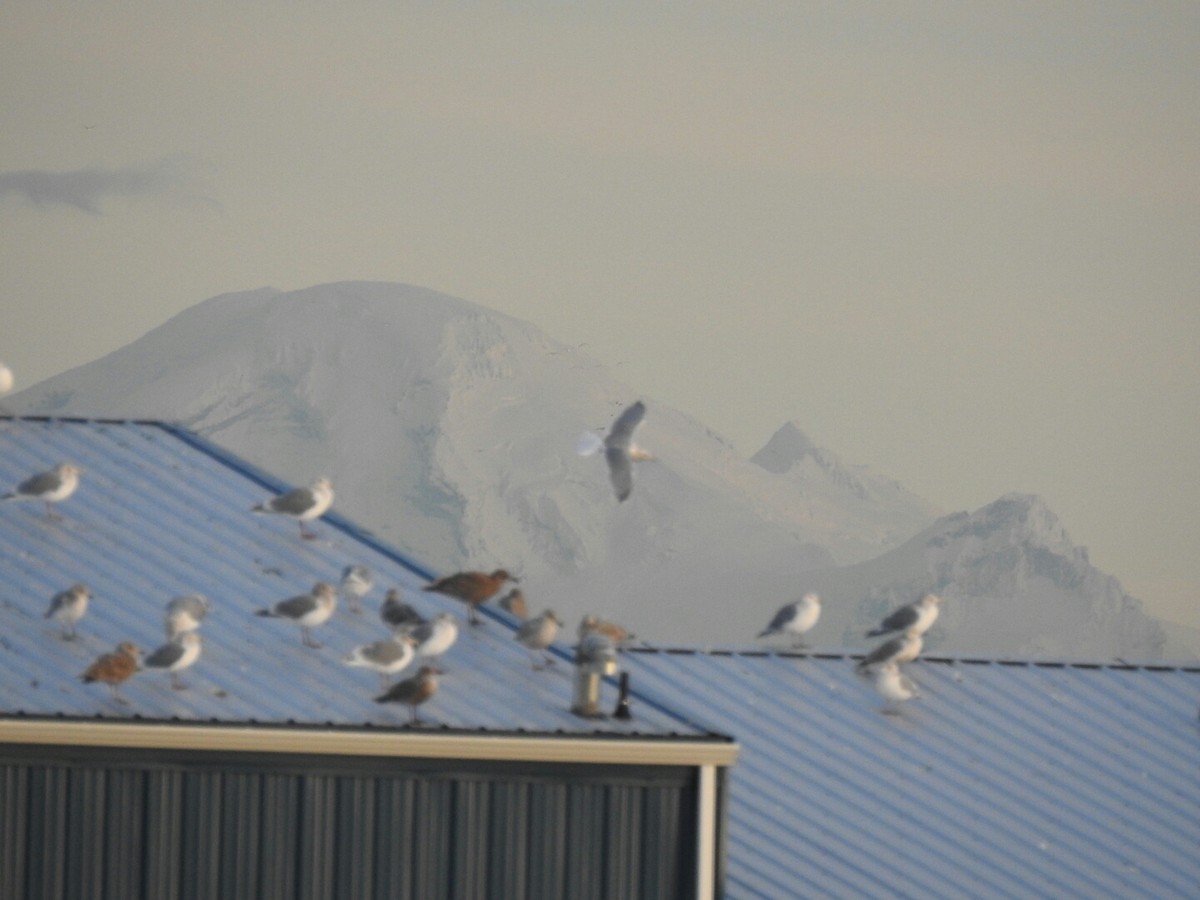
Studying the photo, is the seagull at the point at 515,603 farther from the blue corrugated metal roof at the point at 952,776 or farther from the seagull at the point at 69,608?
the seagull at the point at 69,608

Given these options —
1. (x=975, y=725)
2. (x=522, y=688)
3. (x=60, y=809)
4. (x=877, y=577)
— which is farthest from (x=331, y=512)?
(x=877, y=577)

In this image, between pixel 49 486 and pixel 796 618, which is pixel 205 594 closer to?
pixel 49 486

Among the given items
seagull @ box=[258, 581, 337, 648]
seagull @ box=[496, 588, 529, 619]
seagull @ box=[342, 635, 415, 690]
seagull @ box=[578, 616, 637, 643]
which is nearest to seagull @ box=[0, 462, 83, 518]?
seagull @ box=[258, 581, 337, 648]

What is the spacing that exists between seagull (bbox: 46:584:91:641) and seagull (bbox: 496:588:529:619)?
4183 mm

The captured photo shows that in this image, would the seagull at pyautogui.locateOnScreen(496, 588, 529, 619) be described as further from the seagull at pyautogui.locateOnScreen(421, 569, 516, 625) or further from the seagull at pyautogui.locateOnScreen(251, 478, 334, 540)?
the seagull at pyautogui.locateOnScreen(251, 478, 334, 540)

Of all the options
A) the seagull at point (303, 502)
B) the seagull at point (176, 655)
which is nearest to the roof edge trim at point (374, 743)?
the seagull at point (176, 655)

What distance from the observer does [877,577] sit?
9088cm

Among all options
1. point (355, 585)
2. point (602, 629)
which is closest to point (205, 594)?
point (355, 585)

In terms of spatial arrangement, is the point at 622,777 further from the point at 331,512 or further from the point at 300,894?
the point at 331,512

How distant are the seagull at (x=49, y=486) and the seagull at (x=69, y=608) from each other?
202 centimetres

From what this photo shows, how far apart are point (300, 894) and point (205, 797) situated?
1059 mm

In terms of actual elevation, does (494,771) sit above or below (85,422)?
below

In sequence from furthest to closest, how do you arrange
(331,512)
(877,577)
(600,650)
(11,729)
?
(877,577)
(331,512)
(600,650)
(11,729)

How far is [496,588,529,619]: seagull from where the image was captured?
73.3ft
